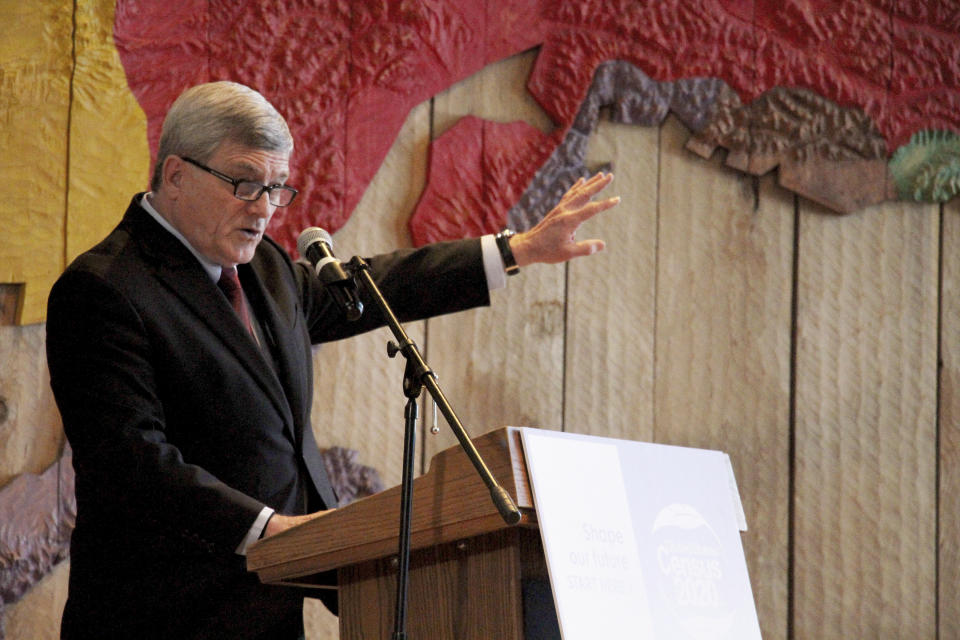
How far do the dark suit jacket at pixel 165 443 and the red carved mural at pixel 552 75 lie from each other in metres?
0.66

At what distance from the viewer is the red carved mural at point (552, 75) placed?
2.59 m

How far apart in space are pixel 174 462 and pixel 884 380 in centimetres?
189

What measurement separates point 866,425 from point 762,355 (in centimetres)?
32

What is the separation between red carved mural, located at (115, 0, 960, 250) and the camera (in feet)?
8.49

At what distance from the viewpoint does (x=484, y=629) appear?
1513 mm

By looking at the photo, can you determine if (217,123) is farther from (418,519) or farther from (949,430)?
(949,430)

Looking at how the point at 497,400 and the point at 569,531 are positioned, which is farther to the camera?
the point at 497,400

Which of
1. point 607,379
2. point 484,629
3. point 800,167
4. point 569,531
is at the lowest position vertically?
point 484,629

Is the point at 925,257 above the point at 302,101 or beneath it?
beneath

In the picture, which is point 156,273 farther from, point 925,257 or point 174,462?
point 925,257

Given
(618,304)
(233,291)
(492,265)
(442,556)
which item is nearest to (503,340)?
(618,304)

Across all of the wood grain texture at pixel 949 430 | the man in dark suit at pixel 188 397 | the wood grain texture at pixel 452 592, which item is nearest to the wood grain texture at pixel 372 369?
the man in dark suit at pixel 188 397

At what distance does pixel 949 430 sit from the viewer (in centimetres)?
300

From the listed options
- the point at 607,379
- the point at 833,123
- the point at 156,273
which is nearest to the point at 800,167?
the point at 833,123
